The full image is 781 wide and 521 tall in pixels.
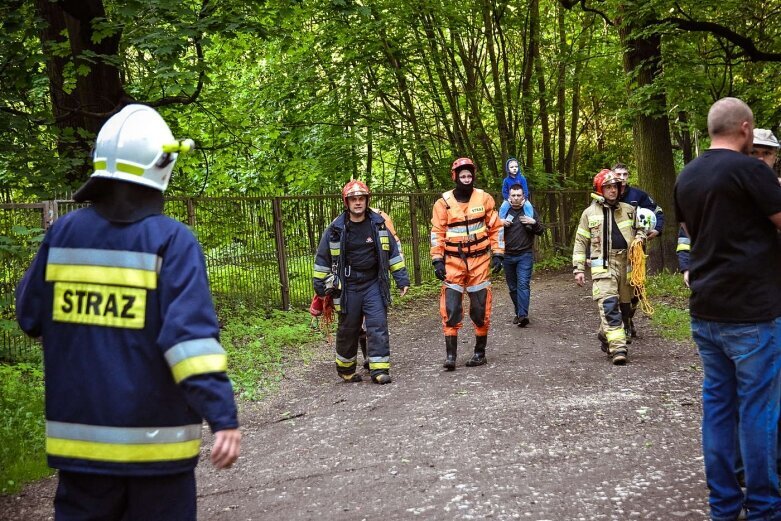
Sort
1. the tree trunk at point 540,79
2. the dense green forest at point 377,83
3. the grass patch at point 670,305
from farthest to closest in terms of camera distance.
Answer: the tree trunk at point 540,79, the grass patch at point 670,305, the dense green forest at point 377,83

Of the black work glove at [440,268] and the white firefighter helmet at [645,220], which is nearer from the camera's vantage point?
the white firefighter helmet at [645,220]

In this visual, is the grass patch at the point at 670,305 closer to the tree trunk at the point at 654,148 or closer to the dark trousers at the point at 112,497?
the tree trunk at the point at 654,148

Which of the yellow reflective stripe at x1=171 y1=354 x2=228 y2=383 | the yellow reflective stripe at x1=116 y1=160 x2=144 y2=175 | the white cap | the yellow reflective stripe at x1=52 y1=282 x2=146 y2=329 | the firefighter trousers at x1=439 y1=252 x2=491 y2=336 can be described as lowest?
the firefighter trousers at x1=439 y1=252 x2=491 y2=336

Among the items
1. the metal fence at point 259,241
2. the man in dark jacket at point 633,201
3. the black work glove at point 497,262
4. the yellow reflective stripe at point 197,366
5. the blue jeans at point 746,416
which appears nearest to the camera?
the yellow reflective stripe at point 197,366

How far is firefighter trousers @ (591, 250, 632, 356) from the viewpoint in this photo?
8617 mm

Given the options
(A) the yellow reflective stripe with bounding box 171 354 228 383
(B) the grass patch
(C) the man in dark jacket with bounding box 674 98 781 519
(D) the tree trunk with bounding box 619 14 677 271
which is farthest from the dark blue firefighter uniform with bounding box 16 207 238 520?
(D) the tree trunk with bounding box 619 14 677 271

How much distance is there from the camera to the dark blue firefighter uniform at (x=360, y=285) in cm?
879

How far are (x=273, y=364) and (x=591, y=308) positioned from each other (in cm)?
614

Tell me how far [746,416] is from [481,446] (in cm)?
234

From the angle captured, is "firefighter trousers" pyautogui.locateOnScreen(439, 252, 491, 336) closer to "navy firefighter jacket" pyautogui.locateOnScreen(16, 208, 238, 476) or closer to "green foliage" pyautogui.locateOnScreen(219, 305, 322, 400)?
"green foliage" pyautogui.locateOnScreen(219, 305, 322, 400)

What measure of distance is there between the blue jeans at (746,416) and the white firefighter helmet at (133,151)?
113 inches

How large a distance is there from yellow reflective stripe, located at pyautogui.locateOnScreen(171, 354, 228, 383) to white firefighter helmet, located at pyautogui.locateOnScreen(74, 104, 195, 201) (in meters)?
0.70

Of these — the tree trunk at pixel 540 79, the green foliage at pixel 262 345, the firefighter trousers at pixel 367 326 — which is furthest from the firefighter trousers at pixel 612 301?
the tree trunk at pixel 540 79

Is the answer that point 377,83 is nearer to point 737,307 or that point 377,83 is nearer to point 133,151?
point 737,307
